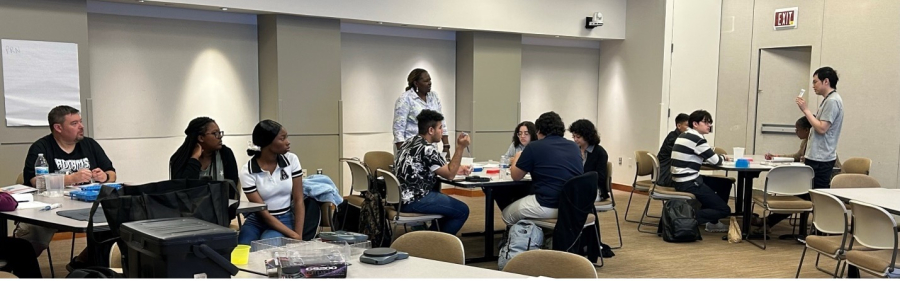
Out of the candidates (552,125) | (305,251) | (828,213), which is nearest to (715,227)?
(828,213)

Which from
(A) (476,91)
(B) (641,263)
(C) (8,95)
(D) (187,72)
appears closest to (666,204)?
(B) (641,263)

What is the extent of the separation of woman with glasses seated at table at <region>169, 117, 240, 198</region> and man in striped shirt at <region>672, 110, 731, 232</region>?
4170mm

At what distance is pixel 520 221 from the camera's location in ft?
16.7

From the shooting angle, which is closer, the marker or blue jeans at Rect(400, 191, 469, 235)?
the marker

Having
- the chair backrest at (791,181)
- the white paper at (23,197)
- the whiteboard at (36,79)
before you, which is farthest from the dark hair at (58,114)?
the chair backrest at (791,181)

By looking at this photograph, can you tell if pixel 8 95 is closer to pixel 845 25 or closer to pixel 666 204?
pixel 666 204

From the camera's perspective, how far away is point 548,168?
502 cm

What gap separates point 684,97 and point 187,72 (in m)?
6.44

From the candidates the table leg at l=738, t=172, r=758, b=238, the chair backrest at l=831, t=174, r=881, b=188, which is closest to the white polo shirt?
the chair backrest at l=831, t=174, r=881, b=188

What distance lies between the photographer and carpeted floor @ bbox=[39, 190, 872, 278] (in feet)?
17.9

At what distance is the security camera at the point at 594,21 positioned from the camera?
9.76 metres

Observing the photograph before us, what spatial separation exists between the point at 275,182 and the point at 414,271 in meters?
1.76

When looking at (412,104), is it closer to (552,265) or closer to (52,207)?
(52,207)

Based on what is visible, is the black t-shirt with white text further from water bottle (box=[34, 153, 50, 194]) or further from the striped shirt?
the striped shirt
